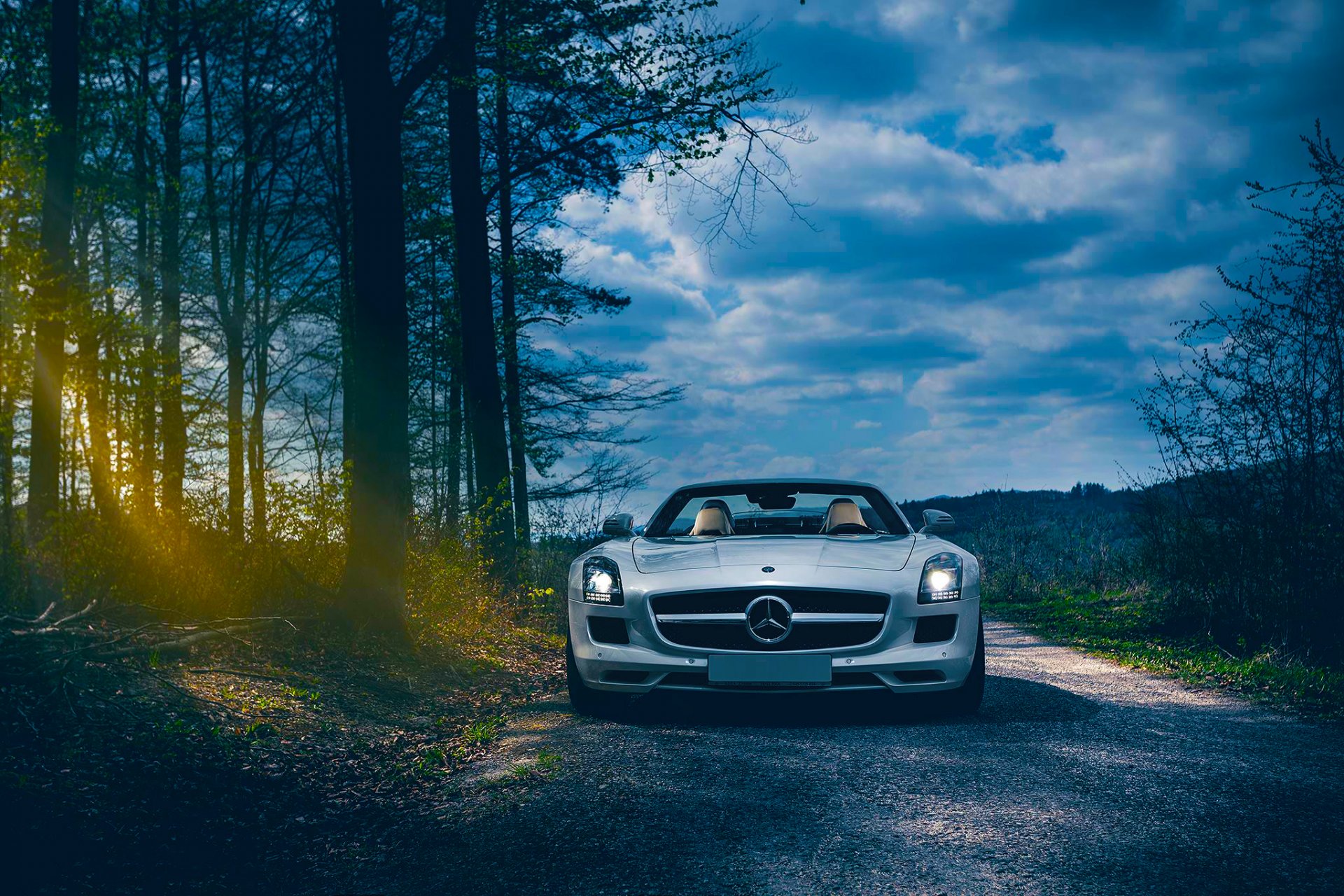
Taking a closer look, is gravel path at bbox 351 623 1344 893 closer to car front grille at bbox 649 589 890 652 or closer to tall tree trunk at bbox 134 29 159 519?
car front grille at bbox 649 589 890 652

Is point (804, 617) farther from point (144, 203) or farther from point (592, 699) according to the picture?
point (144, 203)

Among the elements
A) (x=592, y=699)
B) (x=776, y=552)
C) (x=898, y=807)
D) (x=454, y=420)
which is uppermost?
(x=454, y=420)

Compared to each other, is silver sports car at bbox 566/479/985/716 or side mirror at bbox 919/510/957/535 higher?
side mirror at bbox 919/510/957/535

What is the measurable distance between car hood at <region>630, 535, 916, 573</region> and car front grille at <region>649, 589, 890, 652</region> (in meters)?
0.23

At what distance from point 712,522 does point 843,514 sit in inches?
40.1

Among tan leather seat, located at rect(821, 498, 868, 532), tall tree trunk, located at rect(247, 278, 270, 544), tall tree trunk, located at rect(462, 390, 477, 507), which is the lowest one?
tan leather seat, located at rect(821, 498, 868, 532)

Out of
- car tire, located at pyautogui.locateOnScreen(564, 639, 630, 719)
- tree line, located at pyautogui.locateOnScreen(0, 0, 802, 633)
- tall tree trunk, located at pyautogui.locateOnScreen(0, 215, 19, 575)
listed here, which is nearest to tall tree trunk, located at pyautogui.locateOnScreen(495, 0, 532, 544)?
tree line, located at pyautogui.locateOnScreen(0, 0, 802, 633)

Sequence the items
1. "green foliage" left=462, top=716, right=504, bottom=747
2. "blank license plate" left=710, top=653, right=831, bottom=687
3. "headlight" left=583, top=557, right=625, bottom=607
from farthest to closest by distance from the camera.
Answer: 1. "headlight" left=583, top=557, right=625, bottom=607
2. "green foliage" left=462, top=716, right=504, bottom=747
3. "blank license plate" left=710, top=653, right=831, bottom=687

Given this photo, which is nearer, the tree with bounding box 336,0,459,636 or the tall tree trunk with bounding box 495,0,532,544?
the tree with bounding box 336,0,459,636

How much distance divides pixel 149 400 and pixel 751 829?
7.31 m

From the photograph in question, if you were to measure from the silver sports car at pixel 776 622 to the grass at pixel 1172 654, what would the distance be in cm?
277

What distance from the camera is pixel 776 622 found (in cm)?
638

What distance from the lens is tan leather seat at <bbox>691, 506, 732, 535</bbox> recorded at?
784 cm

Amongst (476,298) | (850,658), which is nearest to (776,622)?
(850,658)
